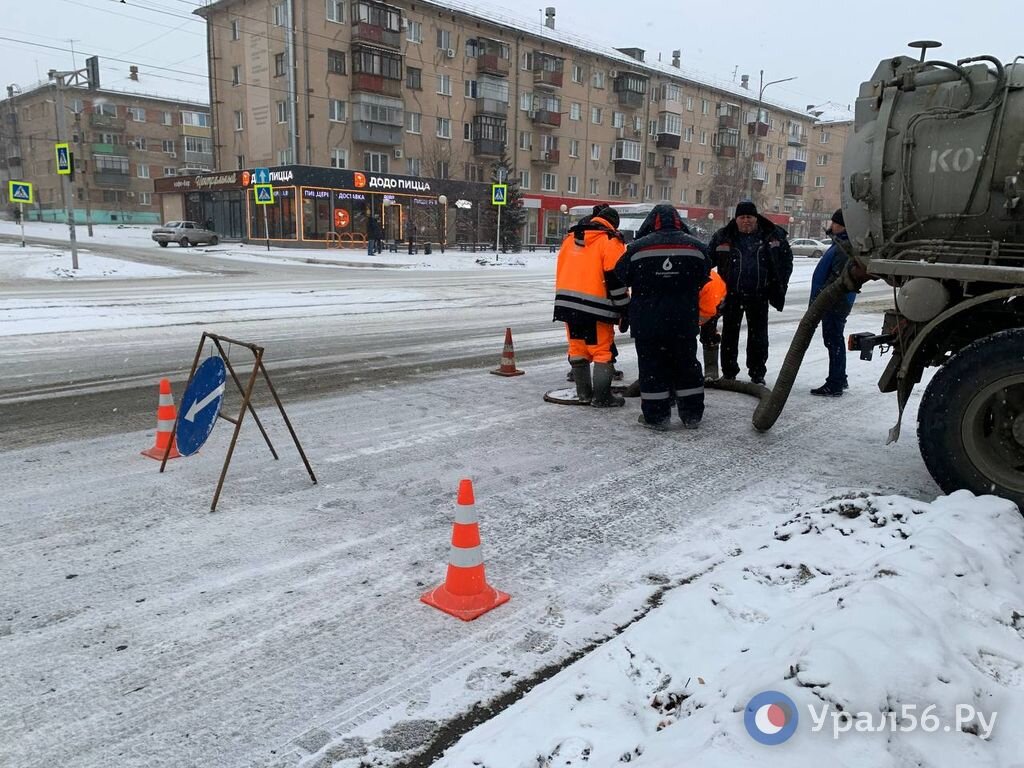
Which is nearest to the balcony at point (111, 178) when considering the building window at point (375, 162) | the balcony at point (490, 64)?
the building window at point (375, 162)

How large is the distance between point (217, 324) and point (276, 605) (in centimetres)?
986

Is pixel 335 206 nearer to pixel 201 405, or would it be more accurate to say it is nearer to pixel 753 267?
pixel 753 267

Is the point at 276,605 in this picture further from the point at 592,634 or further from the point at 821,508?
the point at 821,508

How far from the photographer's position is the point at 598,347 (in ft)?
23.3

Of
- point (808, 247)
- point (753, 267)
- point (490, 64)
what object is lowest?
point (808, 247)

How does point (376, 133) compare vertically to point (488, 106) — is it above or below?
below

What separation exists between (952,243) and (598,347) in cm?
320

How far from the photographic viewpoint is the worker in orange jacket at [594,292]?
6.88 meters

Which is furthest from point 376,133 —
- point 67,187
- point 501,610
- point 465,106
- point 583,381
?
point 501,610

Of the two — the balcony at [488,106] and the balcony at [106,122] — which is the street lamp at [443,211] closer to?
the balcony at [488,106]

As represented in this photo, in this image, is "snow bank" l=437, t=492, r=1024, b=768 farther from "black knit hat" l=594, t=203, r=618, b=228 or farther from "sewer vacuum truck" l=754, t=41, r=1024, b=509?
"black knit hat" l=594, t=203, r=618, b=228

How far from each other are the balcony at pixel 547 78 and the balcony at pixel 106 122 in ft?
→ 143

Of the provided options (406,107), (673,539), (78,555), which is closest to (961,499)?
(673,539)

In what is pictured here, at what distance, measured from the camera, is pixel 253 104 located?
46000 millimetres
